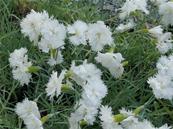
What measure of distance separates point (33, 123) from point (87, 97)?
0.73ft

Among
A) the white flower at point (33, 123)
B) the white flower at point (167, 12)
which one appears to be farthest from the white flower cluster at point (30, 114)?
the white flower at point (167, 12)

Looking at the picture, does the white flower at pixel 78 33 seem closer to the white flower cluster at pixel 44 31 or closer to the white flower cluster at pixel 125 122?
the white flower cluster at pixel 44 31

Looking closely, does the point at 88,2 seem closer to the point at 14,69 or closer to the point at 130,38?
the point at 130,38

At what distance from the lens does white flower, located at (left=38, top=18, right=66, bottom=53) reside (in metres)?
2.21

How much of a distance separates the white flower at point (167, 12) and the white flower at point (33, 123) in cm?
89

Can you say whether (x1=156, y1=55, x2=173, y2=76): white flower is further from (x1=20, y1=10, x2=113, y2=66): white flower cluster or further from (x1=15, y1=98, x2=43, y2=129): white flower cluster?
(x1=15, y1=98, x2=43, y2=129): white flower cluster

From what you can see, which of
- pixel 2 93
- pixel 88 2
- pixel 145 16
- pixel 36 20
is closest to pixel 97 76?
pixel 36 20

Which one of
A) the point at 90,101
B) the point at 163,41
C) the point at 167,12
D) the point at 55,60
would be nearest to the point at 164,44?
the point at 163,41

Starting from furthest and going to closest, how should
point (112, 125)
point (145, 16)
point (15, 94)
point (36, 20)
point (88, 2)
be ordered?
point (88, 2) < point (145, 16) < point (15, 94) < point (36, 20) < point (112, 125)

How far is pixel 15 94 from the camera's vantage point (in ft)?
7.92

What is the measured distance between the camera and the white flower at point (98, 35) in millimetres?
2240

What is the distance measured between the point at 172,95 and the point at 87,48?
0.63m

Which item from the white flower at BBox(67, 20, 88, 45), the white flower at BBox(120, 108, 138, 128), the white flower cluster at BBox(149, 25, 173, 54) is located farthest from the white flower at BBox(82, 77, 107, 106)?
the white flower cluster at BBox(149, 25, 173, 54)

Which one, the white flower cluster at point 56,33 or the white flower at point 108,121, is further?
the white flower cluster at point 56,33
